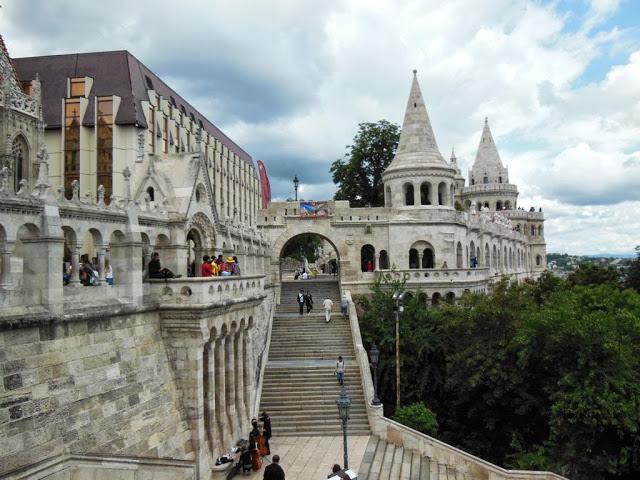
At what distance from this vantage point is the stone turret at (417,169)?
35219 millimetres

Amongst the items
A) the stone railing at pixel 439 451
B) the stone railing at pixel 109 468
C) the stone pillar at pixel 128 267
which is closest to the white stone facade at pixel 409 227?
the stone railing at pixel 439 451

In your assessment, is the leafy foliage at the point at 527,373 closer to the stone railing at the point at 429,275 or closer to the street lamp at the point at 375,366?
the stone railing at the point at 429,275

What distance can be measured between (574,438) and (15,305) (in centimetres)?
1737

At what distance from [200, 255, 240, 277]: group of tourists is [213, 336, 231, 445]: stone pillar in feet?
6.33

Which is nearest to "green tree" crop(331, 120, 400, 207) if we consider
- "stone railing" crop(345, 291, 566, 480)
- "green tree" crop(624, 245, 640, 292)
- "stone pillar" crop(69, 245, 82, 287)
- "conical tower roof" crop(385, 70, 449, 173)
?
"conical tower roof" crop(385, 70, 449, 173)

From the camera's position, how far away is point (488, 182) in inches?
2913

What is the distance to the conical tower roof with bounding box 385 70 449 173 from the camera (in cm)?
3584

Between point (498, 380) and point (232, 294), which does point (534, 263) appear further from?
point (232, 294)

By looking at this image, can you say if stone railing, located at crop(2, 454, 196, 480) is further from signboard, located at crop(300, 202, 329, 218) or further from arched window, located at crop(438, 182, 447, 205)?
arched window, located at crop(438, 182, 447, 205)

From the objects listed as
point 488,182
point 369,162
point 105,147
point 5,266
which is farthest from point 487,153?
point 5,266

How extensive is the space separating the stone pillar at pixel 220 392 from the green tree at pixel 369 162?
31.7m

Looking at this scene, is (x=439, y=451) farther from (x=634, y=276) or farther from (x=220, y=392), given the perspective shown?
(x=634, y=276)

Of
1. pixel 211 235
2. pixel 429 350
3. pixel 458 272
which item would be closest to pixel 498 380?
pixel 429 350

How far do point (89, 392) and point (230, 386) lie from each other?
20.0ft
